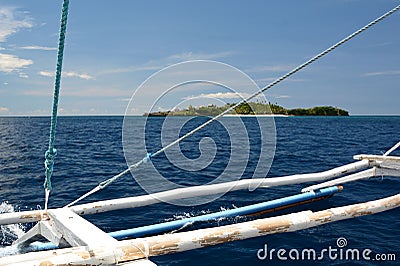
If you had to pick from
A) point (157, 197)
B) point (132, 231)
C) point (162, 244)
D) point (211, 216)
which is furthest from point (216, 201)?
point (162, 244)

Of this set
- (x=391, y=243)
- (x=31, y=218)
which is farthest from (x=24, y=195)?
(x=391, y=243)

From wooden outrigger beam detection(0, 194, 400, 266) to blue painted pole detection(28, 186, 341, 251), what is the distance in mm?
2249

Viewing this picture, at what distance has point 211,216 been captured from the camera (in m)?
7.51

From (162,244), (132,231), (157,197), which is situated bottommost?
(132,231)

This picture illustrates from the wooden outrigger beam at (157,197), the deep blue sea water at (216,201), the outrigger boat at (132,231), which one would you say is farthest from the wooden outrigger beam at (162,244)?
the wooden outrigger beam at (157,197)

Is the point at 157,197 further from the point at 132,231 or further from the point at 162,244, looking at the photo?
the point at 162,244

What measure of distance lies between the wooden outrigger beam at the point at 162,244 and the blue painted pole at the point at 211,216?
2.25m

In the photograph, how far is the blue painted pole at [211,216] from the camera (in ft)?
20.8

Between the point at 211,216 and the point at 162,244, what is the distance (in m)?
3.38

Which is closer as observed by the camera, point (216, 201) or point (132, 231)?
point (132, 231)

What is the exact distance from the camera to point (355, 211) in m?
6.20

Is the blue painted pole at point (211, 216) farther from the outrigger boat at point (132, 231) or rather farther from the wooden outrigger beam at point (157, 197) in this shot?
the wooden outrigger beam at point (157, 197)

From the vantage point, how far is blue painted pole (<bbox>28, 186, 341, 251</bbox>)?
635cm

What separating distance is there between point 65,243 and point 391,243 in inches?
257
